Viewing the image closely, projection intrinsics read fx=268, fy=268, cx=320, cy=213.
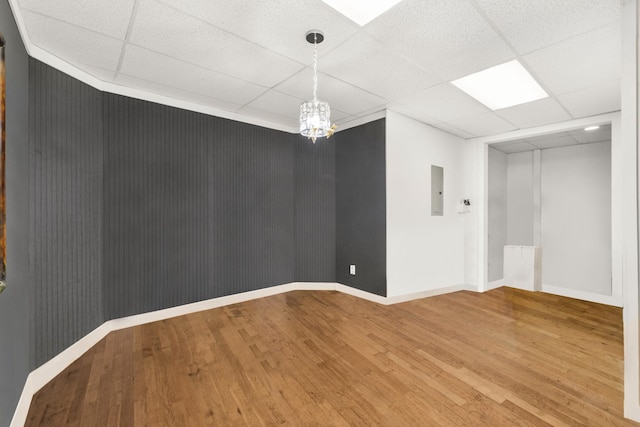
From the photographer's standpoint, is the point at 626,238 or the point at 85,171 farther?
the point at 85,171

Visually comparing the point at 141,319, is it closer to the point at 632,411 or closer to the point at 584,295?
the point at 632,411

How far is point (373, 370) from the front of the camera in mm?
2207

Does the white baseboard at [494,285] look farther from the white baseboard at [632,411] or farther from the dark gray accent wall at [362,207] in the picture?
the white baseboard at [632,411]

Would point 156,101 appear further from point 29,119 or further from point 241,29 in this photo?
point 241,29

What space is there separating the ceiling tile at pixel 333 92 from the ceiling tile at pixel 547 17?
57.3 inches

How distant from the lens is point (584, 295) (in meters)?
4.32

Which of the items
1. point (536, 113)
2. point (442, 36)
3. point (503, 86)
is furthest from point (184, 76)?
point (536, 113)

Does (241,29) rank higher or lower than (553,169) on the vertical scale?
higher

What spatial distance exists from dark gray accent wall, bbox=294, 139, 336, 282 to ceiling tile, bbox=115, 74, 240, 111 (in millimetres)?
1305

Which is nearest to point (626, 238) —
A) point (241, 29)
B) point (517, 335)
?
point (517, 335)

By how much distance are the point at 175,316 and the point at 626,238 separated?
4.20 meters

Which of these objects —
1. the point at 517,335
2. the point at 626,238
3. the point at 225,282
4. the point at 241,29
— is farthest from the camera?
the point at 225,282

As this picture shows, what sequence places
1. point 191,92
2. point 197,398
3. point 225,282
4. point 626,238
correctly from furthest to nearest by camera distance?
1. point 225,282
2. point 191,92
3. point 197,398
4. point 626,238

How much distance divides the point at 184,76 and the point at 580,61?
3.74 metres
